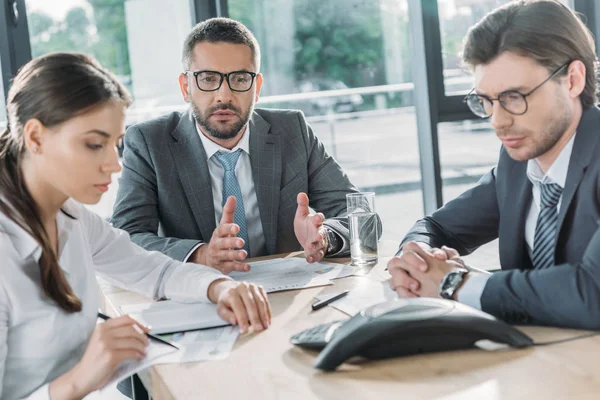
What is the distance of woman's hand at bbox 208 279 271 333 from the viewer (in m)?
1.40

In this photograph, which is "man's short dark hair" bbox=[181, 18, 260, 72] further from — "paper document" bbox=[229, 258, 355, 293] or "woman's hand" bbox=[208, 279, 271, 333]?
→ "woman's hand" bbox=[208, 279, 271, 333]

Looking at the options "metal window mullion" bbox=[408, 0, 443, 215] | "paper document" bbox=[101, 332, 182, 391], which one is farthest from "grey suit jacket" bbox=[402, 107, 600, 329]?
"metal window mullion" bbox=[408, 0, 443, 215]

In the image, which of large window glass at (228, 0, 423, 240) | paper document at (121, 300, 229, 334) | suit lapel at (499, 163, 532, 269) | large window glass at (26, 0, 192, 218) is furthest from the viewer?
large window glass at (228, 0, 423, 240)

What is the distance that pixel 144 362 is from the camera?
1246mm

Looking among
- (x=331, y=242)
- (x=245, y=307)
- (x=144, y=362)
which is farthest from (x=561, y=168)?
(x=144, y=362)

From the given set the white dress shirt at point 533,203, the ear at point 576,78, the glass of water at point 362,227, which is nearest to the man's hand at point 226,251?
the glass of water at point 362,227

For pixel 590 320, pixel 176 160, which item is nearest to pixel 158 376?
pixel 590 320

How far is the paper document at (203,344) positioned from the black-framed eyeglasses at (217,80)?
3.59 feet

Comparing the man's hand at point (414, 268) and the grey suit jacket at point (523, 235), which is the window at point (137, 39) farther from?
the man's hand at point (414, 268)

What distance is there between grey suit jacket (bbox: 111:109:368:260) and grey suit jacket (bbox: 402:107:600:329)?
1.11 ft

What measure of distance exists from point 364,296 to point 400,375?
0.50 m

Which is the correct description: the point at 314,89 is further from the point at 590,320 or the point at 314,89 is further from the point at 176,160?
the point at 590,320

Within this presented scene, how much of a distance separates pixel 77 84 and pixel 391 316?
0.72 metres

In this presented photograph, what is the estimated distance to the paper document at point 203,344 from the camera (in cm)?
124
